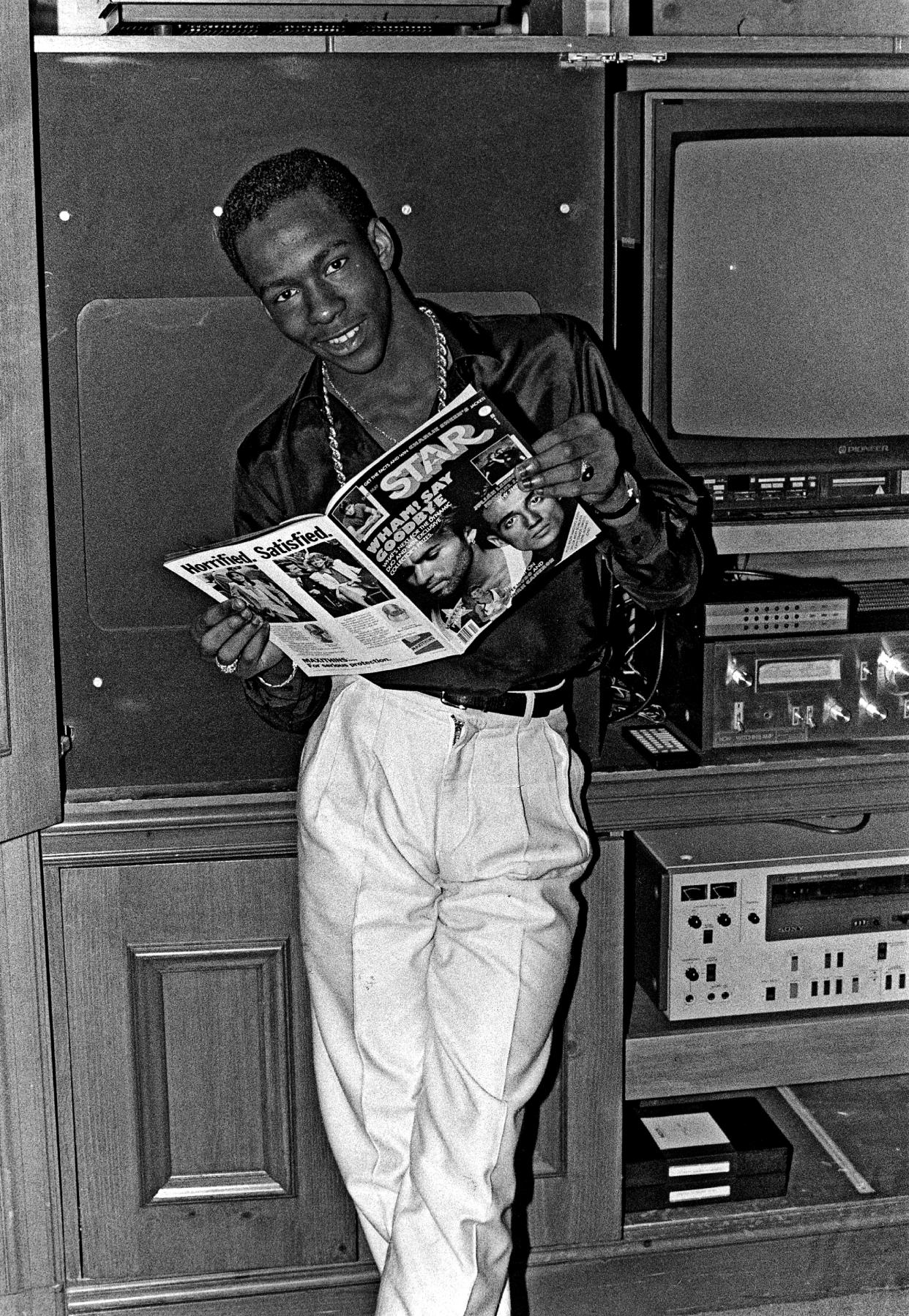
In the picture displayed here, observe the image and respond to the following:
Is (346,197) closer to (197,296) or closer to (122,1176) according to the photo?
(197,296)

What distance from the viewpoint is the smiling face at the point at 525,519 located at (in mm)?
1587

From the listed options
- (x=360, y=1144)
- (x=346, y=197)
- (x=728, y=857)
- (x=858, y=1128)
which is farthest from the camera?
(x=858, y=1128)

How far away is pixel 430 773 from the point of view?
176 centimetres

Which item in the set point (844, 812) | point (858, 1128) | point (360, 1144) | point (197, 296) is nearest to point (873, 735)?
point (844, 812)

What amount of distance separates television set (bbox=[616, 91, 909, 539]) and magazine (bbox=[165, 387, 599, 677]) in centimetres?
40

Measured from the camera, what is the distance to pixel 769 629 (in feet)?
6.73

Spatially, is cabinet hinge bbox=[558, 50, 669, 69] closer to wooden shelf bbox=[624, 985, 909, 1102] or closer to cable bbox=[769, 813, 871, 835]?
cable bbox=[769, 813, 871, 835]

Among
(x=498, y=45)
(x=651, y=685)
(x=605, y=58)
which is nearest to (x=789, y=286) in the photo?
(x=605, y=58)

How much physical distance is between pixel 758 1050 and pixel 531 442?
86 centimetres

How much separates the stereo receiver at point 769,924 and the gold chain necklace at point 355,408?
2.20 feet

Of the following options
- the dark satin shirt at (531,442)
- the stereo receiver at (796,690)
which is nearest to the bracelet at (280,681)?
the dark satin shirt at (531,442)

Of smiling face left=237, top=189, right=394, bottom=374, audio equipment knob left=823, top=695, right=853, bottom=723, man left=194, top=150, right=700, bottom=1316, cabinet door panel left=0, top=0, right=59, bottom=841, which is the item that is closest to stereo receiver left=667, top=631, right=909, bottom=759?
audio equipment knob left=823, top=695, right=853, bottom=723

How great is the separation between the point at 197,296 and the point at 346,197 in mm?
208

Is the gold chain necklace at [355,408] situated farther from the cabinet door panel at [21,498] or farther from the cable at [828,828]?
the cable at [828,828]
